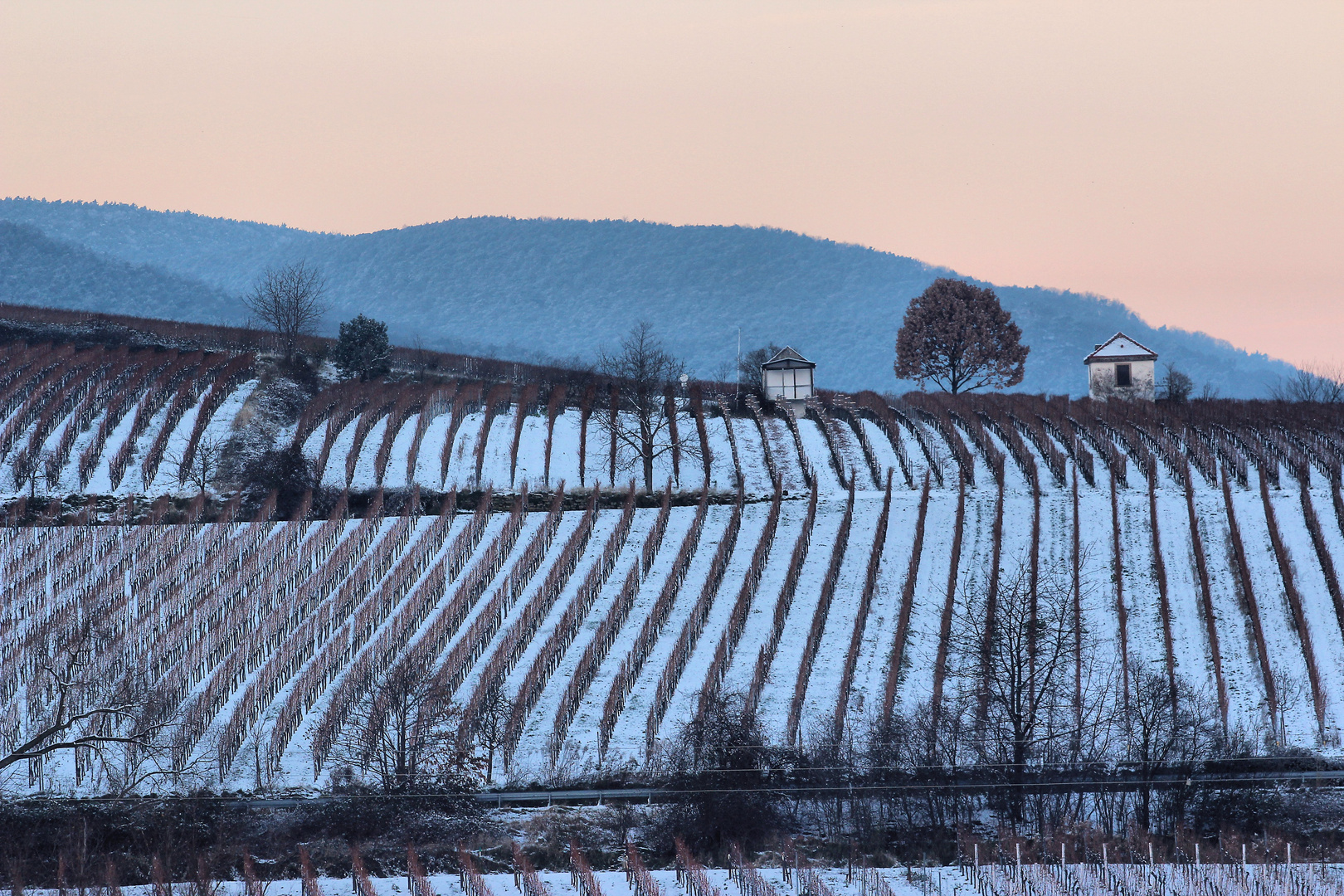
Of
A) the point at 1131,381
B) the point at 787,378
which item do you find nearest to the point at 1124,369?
the point at 1131,381

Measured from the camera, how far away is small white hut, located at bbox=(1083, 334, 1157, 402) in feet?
201

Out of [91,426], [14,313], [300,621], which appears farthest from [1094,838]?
[14,313]

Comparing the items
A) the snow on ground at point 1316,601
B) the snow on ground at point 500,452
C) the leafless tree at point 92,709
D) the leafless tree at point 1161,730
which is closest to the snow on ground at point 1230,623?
the leafless tree at point 1161,730

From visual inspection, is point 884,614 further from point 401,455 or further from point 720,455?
point 401,455

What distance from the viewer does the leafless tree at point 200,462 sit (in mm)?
43472

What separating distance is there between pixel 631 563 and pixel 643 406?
13.1 m

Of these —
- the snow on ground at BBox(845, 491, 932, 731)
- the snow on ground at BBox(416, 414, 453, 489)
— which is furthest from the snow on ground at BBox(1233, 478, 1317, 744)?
the snow on ground at BBox(416, 414, 453, 489)

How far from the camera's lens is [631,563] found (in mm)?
37250

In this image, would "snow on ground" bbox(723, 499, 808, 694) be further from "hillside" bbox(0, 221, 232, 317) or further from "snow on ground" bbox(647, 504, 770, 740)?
"hillside" bbox(0, 221, 232, 317)

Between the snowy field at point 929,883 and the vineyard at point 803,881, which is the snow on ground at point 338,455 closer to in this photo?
the vineyard at point 803,881

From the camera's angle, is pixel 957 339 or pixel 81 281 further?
pixel 81 281

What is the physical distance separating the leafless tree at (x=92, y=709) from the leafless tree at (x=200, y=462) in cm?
1224

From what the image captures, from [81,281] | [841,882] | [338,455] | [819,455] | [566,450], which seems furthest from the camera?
[81,281]

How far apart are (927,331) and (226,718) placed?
4652cm
